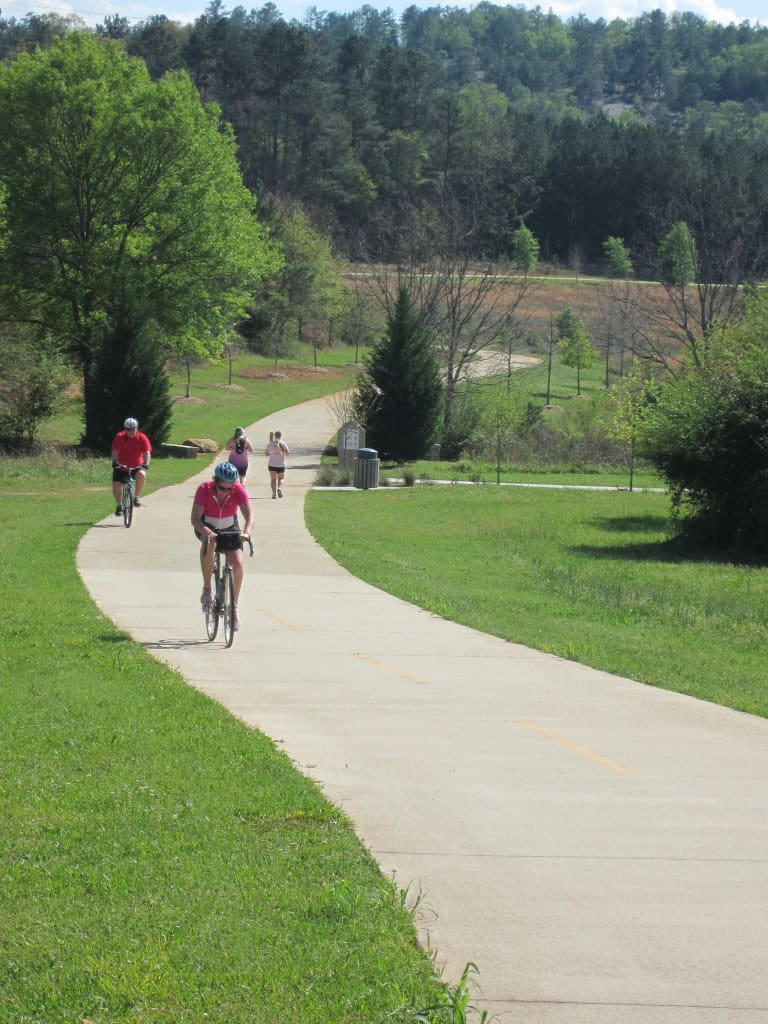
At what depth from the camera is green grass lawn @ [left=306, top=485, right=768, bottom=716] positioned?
44.9ft

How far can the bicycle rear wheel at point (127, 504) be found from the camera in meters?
22.8

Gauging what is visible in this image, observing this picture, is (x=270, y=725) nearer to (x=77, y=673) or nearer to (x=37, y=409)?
(x=77, y=673)

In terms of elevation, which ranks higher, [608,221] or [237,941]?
[608,221]

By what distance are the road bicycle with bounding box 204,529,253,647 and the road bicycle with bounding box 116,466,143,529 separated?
34.9ft

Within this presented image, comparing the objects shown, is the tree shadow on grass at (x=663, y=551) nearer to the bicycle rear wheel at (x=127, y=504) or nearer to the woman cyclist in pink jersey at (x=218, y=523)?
the bicycle rear wheel at (x=127, y=504)

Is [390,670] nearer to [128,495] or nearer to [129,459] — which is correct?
[128,495]

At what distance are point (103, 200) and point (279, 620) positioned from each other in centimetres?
3441

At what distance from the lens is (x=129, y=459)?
23156mm

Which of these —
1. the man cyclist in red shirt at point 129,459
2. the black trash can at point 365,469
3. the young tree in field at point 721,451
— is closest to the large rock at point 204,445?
the black trash can at point 365,469

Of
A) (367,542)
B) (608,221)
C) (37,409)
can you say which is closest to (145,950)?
(367,542)

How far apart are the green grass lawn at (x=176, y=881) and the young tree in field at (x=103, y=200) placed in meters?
36.8

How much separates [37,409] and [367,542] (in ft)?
64.1

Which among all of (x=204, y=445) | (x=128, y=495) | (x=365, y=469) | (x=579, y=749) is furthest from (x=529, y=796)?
(x=204, y=445)

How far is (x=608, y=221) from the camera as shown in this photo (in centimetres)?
13388
